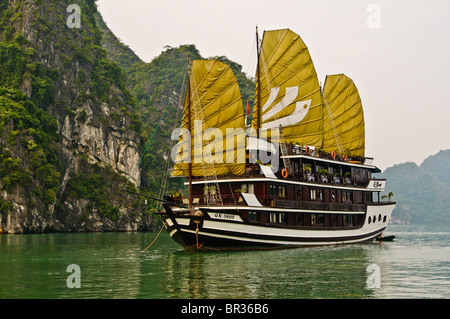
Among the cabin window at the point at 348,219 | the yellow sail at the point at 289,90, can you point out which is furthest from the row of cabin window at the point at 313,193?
the yellow sail at the point at 289,90

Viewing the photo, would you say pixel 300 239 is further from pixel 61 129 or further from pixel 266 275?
pixel 61 129

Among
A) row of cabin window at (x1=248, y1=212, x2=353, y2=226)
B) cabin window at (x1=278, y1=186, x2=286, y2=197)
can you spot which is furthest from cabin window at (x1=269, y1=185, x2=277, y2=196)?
Result: row of cabin window at (x1=248, y1=212, x2=353, y2=226)

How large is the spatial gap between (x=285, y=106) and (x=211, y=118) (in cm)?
599

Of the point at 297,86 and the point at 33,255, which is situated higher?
the point at 297,86

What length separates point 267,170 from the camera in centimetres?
2616

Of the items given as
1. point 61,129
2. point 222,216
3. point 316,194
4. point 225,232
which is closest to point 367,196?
point 316,194

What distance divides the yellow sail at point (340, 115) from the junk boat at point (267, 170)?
2.12 meters

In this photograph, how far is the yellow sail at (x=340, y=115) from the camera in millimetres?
37125

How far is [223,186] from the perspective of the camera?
87.2 feet

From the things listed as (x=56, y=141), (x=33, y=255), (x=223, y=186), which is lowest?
(x=33, y=255)
